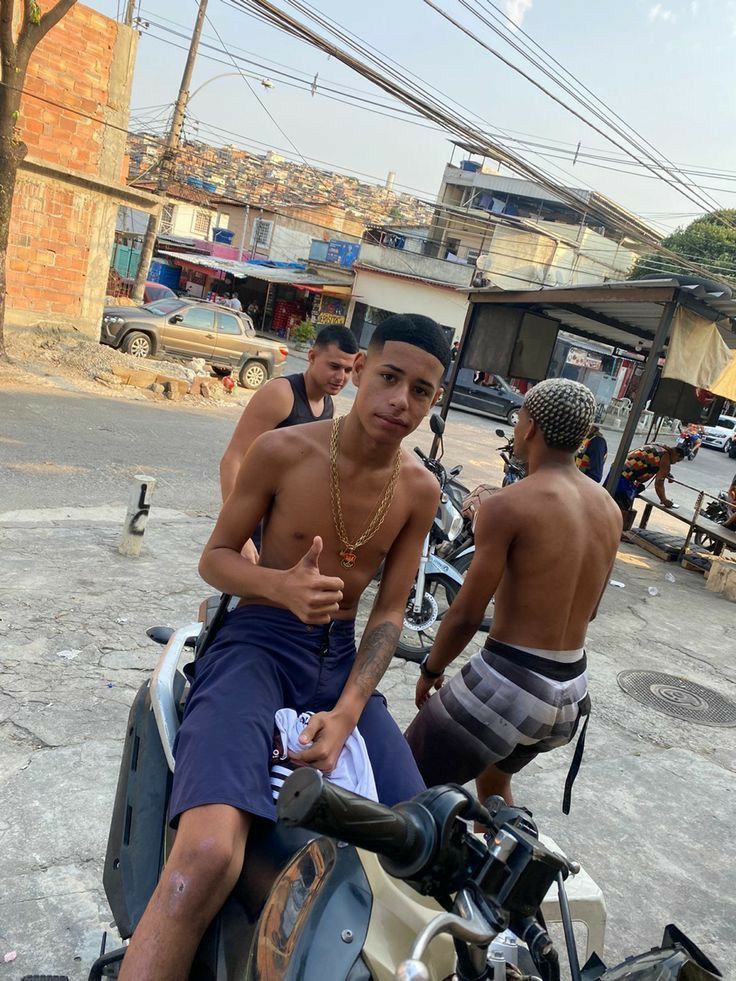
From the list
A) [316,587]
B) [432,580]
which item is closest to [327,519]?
[316,587]

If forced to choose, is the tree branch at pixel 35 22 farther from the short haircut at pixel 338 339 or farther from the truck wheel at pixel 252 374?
the short haircut at pixel 338 339

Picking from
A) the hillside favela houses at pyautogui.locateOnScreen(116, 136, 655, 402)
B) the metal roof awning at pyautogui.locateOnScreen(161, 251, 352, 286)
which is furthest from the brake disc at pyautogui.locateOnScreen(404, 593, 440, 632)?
the metal roof awning at pyautogui.locateOnScreen(161, 251, 352, 286)

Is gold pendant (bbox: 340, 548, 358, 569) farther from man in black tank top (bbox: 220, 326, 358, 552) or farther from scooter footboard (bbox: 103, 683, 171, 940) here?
man in black tank top (bbox: 220, 326, 358, 552)

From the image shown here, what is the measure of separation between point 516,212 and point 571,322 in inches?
1461

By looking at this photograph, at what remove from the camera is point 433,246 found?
1534 inches

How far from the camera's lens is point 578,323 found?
11.1 m

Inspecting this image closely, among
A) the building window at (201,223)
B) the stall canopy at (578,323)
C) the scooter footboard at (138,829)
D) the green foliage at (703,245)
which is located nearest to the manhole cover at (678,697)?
the stall canopy at (578,323)

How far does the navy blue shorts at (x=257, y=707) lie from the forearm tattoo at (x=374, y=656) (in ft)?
0.17

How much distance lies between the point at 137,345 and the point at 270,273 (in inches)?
727

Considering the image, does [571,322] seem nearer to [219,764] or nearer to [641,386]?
[641,386]

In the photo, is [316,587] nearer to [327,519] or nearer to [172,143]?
[327,519]

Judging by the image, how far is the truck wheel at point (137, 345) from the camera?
16.6 metres

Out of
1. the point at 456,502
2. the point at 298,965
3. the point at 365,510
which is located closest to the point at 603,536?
the point at 365,510

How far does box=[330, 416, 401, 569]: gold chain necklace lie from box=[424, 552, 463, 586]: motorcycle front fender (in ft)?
11.5
